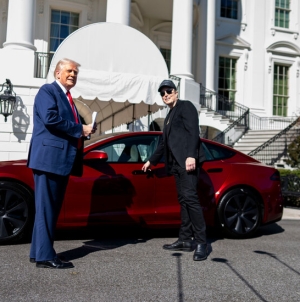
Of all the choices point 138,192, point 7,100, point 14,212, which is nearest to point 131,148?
point 138,192

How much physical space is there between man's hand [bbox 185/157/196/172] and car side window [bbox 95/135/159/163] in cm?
124

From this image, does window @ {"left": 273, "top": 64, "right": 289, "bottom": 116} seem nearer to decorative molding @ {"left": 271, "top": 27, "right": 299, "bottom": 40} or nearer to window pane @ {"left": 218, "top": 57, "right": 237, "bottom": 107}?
decorative molding @ {"left": 271, "top": 27, "right": 299, "bottom": 40}

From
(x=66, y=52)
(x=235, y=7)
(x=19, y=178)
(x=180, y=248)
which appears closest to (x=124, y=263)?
(x=180, y=248)

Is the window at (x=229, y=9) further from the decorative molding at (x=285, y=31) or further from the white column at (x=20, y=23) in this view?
the white column at (x=20, y=23)

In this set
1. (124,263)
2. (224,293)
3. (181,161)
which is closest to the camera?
(224,293)

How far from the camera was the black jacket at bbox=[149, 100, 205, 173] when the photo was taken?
5.23 m

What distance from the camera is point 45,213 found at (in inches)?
179

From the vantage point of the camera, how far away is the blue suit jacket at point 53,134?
4.43 metres

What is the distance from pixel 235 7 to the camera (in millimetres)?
25672

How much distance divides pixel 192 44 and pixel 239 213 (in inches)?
670

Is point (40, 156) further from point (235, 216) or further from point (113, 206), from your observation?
point (235, 216)

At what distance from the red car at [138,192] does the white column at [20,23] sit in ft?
31.7

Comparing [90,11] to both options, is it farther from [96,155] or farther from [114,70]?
[96,155]

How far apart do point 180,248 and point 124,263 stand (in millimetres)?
924
